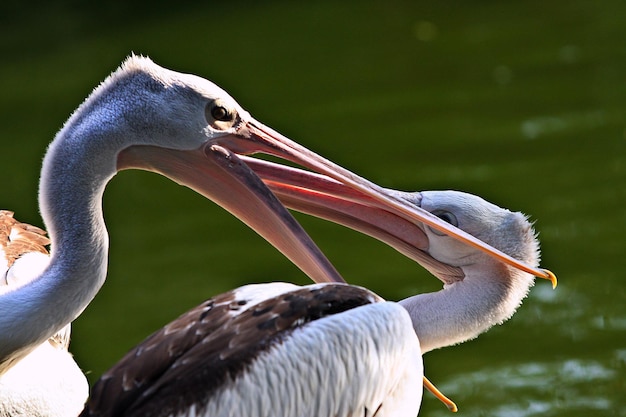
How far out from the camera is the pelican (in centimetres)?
292

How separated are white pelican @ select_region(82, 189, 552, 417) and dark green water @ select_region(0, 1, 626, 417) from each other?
191 cm

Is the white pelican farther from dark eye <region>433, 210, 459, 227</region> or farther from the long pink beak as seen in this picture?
dark eye <region>433, 210, 459, 227</region>

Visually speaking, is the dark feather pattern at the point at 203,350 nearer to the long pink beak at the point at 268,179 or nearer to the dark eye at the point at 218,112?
the long pink beak at the point at 268,179

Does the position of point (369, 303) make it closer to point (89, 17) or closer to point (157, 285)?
point (157, 285)

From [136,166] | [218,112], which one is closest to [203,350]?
[136,166]

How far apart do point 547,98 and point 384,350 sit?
18.9 ft

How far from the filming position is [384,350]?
315 cm

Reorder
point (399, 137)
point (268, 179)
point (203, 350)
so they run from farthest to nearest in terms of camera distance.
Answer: point (399, 137), point (268, 179), point (203, 350)

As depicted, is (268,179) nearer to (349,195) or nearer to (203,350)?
(349,195)

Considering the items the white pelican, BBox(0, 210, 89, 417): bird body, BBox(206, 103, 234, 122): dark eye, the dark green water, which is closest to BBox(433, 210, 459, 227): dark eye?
the white pelican

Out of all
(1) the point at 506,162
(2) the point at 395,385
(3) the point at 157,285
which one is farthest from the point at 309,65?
(2) the point at 395,385

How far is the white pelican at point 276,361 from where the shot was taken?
2969mm

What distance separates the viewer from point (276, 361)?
305cm

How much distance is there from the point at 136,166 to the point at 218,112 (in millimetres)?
271
